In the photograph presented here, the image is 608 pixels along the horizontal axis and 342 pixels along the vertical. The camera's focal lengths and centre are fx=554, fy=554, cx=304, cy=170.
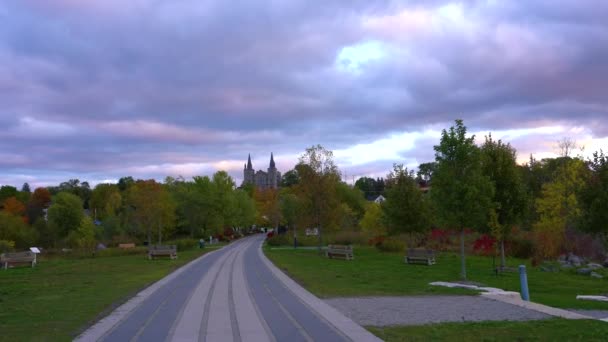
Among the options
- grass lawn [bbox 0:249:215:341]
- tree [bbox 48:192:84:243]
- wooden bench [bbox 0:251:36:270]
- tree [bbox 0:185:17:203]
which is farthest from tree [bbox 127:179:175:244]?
tree [bbox 0:185:17:203]

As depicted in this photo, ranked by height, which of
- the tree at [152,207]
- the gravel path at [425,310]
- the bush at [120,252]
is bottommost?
the gravel path at [425,310]

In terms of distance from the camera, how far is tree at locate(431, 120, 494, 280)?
2155 cm

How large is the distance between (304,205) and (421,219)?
36.9 ft

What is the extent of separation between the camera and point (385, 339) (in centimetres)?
916

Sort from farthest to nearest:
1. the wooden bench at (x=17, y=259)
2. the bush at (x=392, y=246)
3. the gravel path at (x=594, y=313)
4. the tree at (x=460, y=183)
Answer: the bush at (x=392, y=246)
the wooden bench at (x=17, y=259)
the tree at (x=460, y=183)
the gravel path at (x=594, y=313)

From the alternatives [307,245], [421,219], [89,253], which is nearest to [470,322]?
[421,219]

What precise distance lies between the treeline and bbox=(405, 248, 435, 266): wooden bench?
3570mm

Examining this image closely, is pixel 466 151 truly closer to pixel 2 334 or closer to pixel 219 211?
pixel 2 334

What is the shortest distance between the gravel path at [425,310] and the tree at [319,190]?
2745 centimetres

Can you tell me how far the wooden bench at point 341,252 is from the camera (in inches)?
1345

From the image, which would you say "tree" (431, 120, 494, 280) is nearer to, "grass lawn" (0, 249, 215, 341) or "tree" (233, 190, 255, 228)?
"grass lawn" (0, 249, 215, 341)

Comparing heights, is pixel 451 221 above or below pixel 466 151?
below

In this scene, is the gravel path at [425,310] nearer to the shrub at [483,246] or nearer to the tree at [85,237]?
the shrub at [483,246]

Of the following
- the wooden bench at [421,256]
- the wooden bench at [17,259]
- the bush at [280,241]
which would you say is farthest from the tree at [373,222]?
the wooden bench at [17,259]
